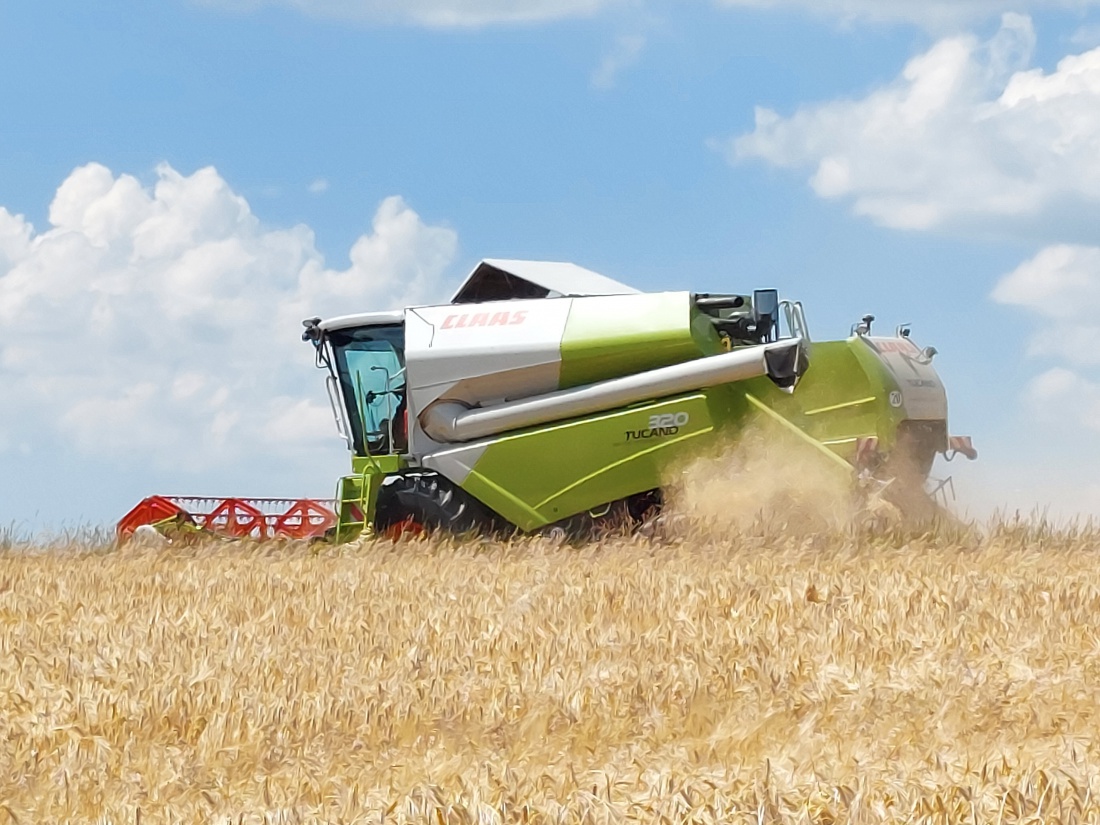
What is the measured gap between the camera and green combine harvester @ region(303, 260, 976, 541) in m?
11.7

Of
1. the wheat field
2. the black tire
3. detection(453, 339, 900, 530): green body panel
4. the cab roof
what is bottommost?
the wheat field

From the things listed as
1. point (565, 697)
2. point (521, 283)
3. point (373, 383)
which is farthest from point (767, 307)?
point (565, 697)

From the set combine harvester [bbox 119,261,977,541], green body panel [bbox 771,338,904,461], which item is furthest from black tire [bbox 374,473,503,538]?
green body panel [bbox 771,338,904,461]

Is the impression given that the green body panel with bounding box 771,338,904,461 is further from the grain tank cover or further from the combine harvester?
the grain tank cover

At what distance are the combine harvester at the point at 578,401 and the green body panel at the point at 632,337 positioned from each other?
1 centimetres

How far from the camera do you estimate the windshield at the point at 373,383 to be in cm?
1281

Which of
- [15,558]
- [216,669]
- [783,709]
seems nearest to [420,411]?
[15,558]

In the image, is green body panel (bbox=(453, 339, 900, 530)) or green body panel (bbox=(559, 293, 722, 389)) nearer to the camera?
green body panel (bbox=(453, 339, 900, 530))

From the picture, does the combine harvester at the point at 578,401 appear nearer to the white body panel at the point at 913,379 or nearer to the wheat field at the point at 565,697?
the white body panel at the point at 913,379

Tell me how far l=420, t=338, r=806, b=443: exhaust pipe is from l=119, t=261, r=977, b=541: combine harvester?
1 centimetres

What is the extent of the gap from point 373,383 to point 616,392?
2305mm

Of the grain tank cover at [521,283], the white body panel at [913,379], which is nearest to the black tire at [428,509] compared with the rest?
the grain tank cover at [521,283]

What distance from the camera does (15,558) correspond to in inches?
469

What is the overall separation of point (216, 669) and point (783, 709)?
219 centimetres
